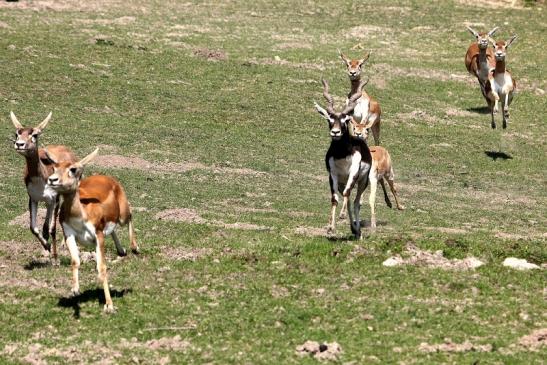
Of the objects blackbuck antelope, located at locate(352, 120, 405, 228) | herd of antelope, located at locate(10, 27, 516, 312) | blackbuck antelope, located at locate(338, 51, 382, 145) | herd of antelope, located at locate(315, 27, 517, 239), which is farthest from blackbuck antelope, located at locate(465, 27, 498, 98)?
herd of antelope, located at locate(10, 27, 516, 312)

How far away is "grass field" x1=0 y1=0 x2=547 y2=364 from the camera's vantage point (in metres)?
11.5

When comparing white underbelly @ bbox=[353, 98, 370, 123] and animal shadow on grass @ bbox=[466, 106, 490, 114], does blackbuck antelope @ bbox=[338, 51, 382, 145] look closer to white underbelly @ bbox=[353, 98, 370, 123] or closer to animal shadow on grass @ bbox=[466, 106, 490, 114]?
white underbelly @ bbox=[353, 98, 370, 123]

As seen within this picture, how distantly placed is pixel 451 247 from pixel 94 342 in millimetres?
5489

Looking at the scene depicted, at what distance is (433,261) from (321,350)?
3605 mm

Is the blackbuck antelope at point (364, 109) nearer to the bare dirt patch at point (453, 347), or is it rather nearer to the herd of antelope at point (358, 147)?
the herd of antelope at point (358, 147)

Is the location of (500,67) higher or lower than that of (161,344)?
lower

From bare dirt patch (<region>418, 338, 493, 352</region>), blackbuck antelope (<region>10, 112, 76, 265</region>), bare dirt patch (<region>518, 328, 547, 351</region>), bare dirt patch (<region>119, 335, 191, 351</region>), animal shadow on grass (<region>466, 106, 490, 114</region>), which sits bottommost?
animal shadow on grass (<region>466, 106, 490, 114</region>)

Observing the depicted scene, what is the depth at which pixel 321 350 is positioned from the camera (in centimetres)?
1086

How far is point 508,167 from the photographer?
26.4m

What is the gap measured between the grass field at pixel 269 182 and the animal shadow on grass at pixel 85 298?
4 centimetres

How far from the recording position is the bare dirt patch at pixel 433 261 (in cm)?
1386

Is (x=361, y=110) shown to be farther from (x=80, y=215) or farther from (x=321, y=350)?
(x=321, y=350)

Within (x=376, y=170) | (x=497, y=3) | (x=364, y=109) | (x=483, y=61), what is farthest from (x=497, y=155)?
(x=497, y=3)

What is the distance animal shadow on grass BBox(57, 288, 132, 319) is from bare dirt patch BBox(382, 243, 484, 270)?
357 centimetres
